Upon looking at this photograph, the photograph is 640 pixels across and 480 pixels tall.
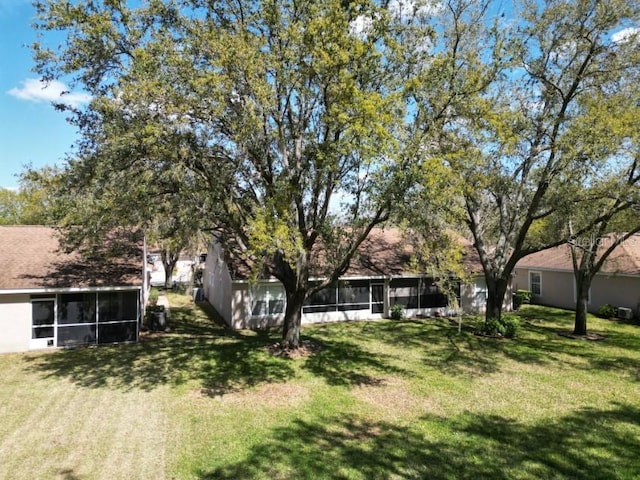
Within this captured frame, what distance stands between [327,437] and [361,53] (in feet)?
30.9

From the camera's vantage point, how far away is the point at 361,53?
36.7 ft

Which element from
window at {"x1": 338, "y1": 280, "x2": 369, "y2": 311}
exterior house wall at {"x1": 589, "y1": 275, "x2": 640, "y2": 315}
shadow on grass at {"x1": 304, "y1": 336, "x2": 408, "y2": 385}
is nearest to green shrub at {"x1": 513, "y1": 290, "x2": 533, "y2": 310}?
exterior house wall at {"x1": 589, "y1": 275, "x2": 640, "y2": 315}

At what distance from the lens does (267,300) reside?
2169 centimetres

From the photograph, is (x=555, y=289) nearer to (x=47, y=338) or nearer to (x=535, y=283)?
(x=535, y=283)

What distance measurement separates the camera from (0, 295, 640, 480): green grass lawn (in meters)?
8.08

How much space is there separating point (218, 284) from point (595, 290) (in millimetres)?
23108

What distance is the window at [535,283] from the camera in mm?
30014

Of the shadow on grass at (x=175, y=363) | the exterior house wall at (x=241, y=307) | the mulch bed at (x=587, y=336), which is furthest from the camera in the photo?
the exterior house wall at (x=241, y=307)

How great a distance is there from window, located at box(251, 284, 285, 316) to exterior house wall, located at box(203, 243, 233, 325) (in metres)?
1.19

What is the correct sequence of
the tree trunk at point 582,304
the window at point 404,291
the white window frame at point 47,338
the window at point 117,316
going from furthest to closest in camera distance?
the window at point 404,291 → the tree trunk at point 582,304 → the window at point 117,316 → the white window frame at point 47,338

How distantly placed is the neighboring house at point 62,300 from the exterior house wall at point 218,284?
4.81 metres

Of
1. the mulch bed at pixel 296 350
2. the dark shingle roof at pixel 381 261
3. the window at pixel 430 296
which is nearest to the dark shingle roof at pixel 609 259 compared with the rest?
the dark shingle roof at pixel 381 261

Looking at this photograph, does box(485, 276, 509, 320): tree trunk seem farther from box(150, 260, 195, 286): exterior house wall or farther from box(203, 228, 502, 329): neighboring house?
box(150, 260, 195, 286): exterior house wall

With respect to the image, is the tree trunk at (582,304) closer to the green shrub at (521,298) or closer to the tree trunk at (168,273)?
the green shrub at (521,298)
